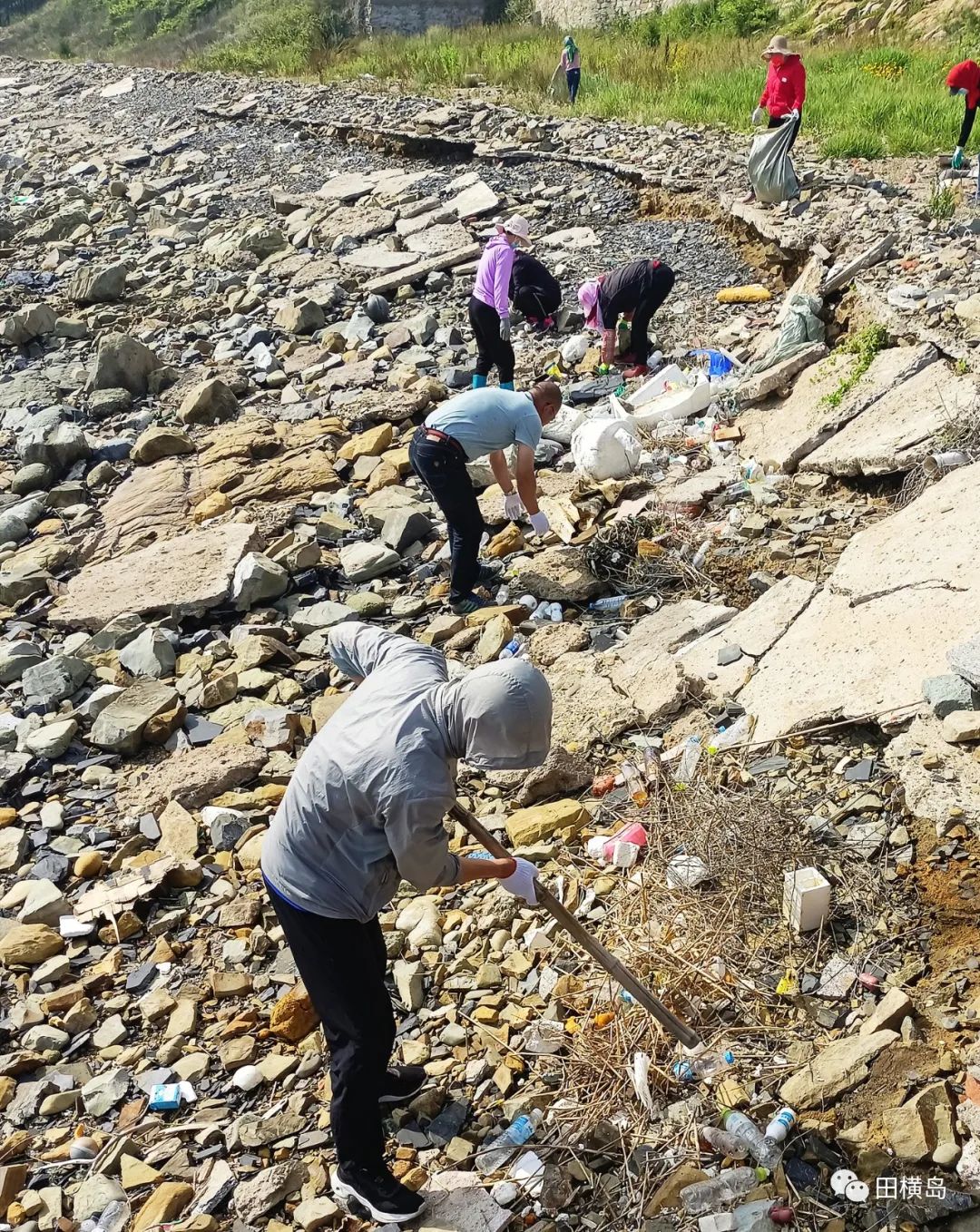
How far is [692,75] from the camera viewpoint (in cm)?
1308

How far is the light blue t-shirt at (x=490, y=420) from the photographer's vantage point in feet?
15.4

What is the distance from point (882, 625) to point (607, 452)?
2380 millimetres

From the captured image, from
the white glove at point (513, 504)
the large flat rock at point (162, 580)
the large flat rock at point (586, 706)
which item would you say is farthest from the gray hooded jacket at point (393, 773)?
the large flat rock at point (162, 580)

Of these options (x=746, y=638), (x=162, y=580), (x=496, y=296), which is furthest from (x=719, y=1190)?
(x=496, y=296)

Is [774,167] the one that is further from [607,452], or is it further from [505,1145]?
[505,1145]

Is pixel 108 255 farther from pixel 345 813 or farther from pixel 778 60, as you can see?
pixel 345 813

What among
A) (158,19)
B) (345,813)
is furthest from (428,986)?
(158,19)

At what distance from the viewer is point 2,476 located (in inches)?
299

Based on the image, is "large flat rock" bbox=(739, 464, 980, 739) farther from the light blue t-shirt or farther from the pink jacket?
the pink jacket

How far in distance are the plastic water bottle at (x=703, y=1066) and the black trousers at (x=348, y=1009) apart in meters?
0.78

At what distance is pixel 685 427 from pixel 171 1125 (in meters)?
4.74

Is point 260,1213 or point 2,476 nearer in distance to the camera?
point 260,1213

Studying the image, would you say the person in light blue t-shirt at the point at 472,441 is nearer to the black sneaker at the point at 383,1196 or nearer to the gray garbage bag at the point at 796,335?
the gray garbage bag at the point at 796,335

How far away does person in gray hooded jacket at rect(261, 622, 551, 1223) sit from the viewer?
7.32 ft
